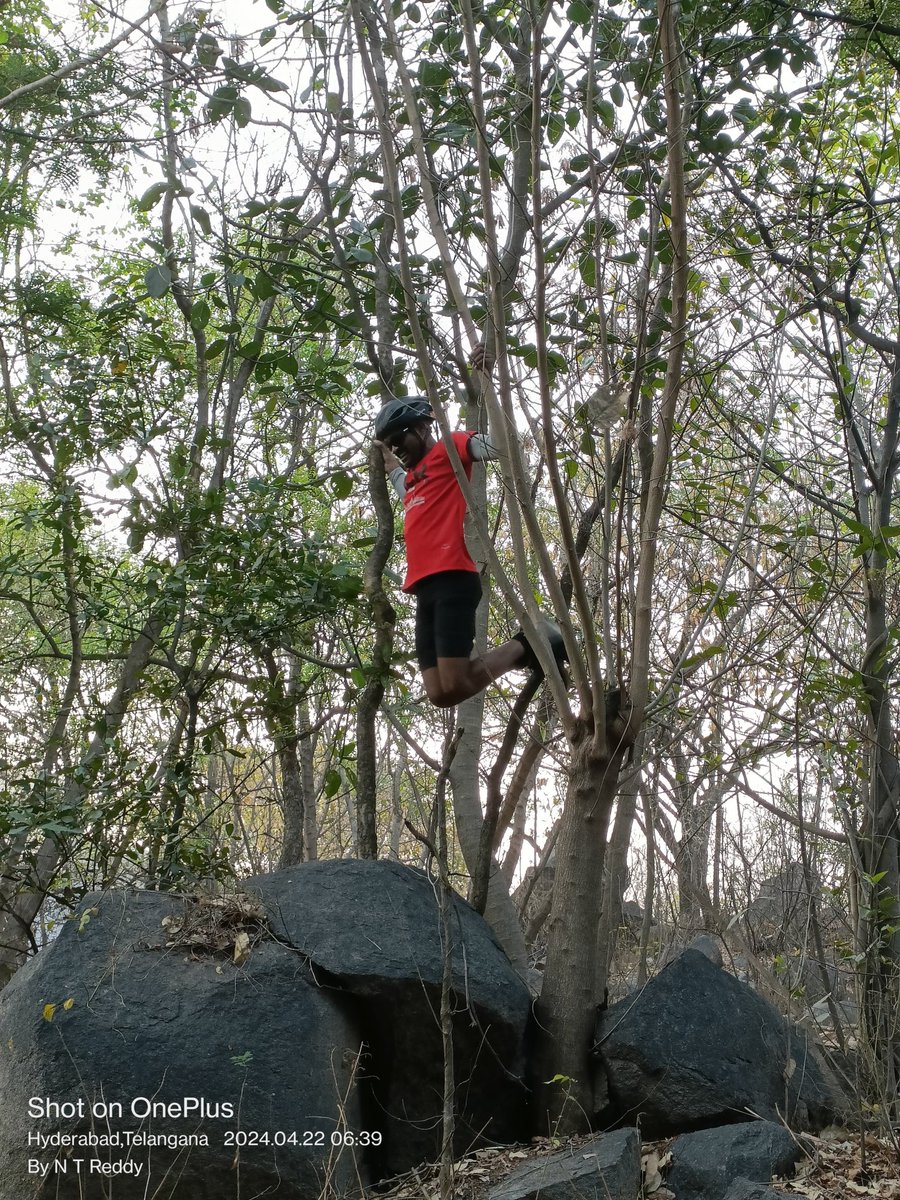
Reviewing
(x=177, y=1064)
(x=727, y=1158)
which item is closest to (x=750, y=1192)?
(x=727, y=1158)

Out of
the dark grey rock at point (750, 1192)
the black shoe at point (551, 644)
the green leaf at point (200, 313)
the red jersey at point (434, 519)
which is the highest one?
the green leaf at point (200, 313)

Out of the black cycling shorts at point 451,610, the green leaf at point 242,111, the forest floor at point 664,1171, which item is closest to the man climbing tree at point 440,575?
the black cycling shorts at point 451,610

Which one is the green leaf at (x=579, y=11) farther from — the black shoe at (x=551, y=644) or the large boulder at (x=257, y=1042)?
the large boulder at (x=257, y=1042)

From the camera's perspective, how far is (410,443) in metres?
4.60

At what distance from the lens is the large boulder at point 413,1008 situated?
3764 mm

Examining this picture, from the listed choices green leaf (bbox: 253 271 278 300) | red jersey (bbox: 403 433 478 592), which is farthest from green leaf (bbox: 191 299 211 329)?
red jersey (bbox: 403 433 478 592)

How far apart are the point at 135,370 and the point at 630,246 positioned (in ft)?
9.19

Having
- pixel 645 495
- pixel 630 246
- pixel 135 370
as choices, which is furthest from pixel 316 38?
pixel 645 495

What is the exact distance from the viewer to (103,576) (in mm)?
5418

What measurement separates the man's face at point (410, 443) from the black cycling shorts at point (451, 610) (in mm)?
583

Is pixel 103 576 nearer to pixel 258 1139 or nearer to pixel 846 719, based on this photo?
pixel 258 1139

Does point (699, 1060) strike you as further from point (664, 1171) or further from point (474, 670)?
point (474, 670)

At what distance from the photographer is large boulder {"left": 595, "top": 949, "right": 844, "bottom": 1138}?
3.81 meters

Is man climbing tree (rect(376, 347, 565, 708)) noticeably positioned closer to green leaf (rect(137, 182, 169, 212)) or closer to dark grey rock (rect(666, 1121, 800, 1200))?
green leaf (rect(137, 182, 169, 212))
